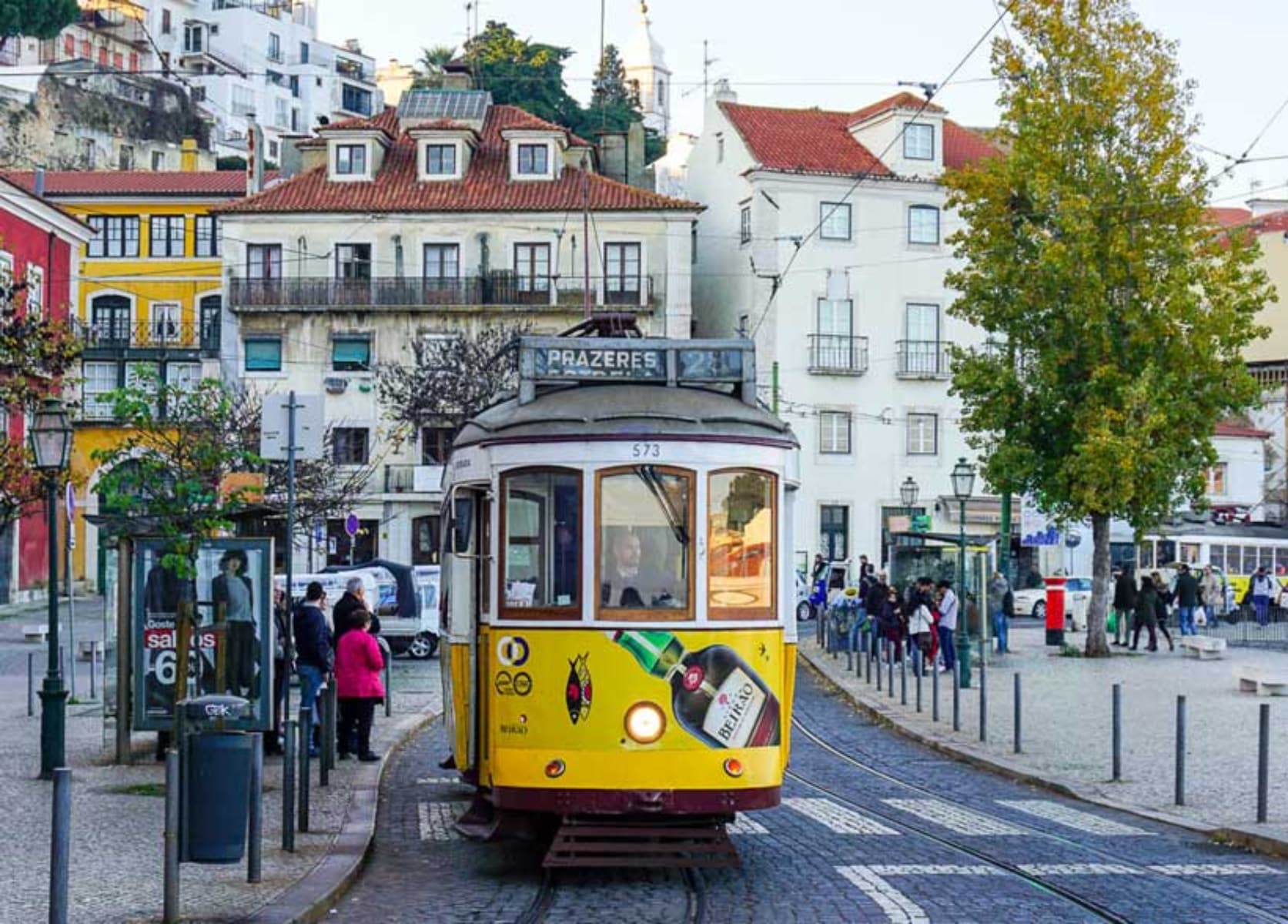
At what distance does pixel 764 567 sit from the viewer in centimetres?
1285

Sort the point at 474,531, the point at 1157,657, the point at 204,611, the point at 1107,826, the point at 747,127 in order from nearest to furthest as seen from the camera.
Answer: the point at 474,531
the point at 1107,826
the point at 204,611
the point at 1157,657
the point at 747,127

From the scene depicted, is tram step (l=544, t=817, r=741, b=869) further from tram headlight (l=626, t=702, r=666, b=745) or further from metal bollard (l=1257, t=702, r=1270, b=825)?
metal bollard (l=1257, t=702, r=1270, b=825)

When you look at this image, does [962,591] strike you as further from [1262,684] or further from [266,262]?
[266,262]

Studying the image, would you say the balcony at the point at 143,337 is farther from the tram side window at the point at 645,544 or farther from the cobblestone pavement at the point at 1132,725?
the tram side window at the point at 645,544

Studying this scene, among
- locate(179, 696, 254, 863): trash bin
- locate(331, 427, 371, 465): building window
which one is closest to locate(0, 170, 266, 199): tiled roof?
locate(331, 427, 371, 465): building window

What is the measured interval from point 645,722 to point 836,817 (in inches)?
165

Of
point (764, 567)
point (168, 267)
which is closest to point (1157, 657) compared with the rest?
point (764, 567)

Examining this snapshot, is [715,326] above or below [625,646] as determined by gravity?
above

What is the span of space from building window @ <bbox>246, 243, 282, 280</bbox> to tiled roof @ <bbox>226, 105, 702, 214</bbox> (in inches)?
44.2

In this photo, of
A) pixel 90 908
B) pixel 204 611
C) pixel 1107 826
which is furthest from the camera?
pixel 204 611

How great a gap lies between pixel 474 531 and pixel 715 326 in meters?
54.3

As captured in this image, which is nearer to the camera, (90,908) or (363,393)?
(90,908)

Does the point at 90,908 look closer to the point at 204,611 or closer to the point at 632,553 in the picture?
the point at 632,553

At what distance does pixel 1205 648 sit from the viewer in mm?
38188
